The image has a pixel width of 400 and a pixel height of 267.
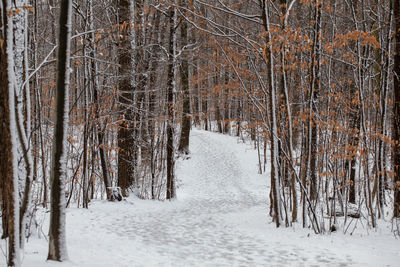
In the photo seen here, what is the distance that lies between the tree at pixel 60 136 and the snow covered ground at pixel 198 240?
32 cm

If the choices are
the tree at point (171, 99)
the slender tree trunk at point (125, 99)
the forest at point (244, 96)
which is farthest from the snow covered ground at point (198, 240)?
the slender tree trunk at point (125, 99)

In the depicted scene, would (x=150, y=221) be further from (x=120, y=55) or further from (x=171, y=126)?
(x=120, y=55)

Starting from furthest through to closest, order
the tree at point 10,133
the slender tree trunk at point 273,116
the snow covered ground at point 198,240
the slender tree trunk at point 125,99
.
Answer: the slender tree trunk at point 125,99, the slender tree trunk at point 273,116, the snow covered ground at point 198,240, the tree at point 10,133

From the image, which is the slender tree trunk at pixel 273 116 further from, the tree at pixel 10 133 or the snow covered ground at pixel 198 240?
the tree at pixel 10 133

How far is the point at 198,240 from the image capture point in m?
6.59

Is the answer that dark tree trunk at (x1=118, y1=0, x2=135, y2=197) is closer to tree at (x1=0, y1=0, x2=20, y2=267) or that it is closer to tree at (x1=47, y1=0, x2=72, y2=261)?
tree at (x1=47, y1=0, x2=72, y2=261)

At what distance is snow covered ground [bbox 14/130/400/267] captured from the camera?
5.14 meters

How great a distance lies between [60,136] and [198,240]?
12.2 ft

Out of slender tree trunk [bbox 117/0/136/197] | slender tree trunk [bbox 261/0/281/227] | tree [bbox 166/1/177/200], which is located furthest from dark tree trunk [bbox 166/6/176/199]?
slender tree trunk [bbox 261/0/281/227]

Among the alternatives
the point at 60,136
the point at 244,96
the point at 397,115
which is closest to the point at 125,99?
the point at 244,96

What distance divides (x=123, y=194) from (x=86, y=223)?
3.30 metres

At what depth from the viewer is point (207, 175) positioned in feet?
58.8

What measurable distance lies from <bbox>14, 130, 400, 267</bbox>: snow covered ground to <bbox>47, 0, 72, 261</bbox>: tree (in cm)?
32

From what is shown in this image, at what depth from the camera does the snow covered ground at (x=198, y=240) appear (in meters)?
5.14
